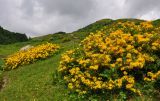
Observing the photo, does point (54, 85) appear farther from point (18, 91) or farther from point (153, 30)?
point (153, 30)

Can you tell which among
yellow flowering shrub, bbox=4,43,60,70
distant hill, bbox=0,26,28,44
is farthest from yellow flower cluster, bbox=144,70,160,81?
distant hill, bbox=0,26,28,44

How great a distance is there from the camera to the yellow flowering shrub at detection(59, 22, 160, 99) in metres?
19.5

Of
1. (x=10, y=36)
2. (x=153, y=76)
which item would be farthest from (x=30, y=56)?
(x=10, y=36)

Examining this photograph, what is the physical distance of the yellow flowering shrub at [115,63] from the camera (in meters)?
19.5

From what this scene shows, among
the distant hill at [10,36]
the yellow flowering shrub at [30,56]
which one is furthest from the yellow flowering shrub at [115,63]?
the distant hill at [10,36]

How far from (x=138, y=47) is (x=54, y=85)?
17.2 ft

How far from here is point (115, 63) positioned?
66.4ft

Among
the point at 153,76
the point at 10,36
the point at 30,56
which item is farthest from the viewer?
the point at 10,36

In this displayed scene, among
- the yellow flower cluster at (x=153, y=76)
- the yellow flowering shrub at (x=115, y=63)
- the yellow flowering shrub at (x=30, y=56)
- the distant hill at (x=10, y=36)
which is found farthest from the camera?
the distant hill at (x=10, y=36)

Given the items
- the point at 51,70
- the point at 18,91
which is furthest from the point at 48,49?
the point at 18,91

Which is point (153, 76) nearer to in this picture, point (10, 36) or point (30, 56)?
point (30, 56)

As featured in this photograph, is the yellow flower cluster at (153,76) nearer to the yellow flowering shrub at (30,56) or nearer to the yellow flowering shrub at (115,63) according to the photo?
the yellow flowering shrub at (115,63)

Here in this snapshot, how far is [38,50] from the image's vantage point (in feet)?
111

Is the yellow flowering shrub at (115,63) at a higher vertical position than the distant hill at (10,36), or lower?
higher
